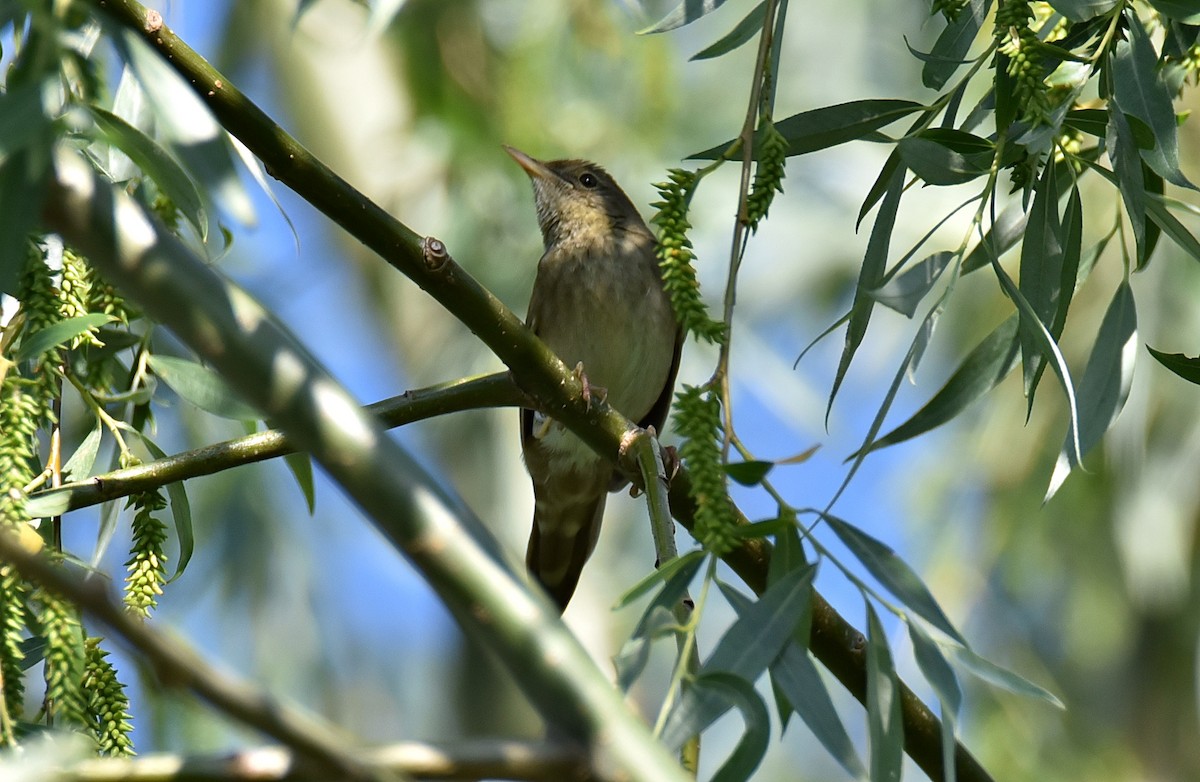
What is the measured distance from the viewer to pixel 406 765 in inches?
45.9

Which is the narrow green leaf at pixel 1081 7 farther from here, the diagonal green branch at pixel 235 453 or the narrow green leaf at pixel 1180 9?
the diagonal green branch at pixel 235 453

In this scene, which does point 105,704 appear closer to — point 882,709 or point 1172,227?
point 882,709

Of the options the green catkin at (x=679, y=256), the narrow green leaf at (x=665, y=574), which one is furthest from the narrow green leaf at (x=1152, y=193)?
the narrow green leaf at (x=665, y=574)

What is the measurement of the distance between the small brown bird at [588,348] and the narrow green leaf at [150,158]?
9.07ft

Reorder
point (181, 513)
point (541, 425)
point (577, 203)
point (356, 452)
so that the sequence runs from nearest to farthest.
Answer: point (356, 452)
point (181, 513)
point (541, 425)
point (577, 203)

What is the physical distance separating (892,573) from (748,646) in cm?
24

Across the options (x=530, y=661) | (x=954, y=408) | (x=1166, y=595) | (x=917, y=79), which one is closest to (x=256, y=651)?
(x=1166, y=595)

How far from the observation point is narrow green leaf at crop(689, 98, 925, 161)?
2.29 m

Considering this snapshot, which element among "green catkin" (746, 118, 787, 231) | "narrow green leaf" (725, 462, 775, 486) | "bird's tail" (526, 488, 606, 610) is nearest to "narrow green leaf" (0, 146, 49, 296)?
"narrow green leaf" (725, 462, 775, 486)

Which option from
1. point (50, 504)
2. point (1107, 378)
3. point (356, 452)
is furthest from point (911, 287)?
point (50, 504)

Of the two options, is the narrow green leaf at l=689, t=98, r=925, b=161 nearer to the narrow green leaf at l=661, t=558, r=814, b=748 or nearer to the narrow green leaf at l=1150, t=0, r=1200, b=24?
the narrow green leaf at l=1150, t=0, r=1200, b=24

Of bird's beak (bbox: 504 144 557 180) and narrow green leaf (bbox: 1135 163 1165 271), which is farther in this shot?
bird's beak (bbox: 504 144 557 180)

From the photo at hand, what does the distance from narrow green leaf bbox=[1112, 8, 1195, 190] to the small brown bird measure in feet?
9.24

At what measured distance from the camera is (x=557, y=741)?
1218 millimetres
